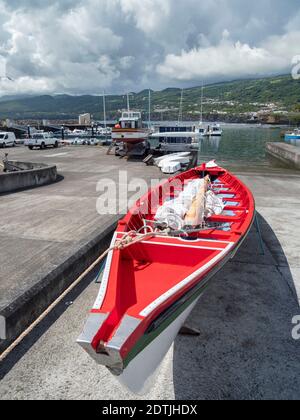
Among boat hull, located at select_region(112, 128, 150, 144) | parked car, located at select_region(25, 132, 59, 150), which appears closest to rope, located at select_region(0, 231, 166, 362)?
boat hull, located at select_region(112, 128, 150, 144)

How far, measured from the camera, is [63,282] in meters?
6.38

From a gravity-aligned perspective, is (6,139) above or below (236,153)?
above

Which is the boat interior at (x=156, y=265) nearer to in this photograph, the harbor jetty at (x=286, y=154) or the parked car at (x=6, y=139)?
the harbor jetty at (x=286, y=154)

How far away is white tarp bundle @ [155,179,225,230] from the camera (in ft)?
20.0

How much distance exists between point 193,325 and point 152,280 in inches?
55.9

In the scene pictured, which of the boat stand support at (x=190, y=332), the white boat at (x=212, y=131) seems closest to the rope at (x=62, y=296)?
the boat stand support at (x=190, y=332)

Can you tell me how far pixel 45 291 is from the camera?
225 inches

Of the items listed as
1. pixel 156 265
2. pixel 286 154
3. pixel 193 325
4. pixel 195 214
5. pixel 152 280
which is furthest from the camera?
pixel 286 154

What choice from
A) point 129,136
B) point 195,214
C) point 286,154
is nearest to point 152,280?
point 195,214

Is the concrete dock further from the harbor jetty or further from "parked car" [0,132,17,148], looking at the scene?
"parked car" [0,132,17,148]

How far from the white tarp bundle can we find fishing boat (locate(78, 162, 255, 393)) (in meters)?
0.02

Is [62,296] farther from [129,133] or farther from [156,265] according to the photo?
[129,133]
